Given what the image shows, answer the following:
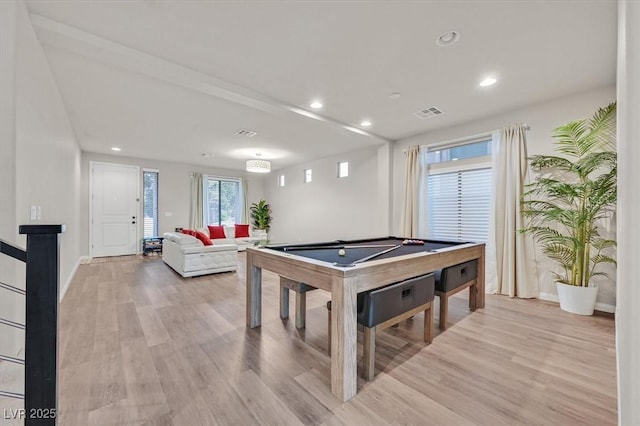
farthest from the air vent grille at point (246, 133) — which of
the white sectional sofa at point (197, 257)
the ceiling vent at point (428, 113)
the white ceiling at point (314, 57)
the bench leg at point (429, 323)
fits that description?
the bench leg at point (429, 323)

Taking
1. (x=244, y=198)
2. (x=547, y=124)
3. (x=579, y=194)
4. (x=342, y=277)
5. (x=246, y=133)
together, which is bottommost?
(x=342, y=277)

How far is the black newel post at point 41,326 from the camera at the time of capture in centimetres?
89

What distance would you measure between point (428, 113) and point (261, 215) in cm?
648

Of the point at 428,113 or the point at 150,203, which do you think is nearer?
the point at 428,113

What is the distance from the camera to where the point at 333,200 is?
693cm

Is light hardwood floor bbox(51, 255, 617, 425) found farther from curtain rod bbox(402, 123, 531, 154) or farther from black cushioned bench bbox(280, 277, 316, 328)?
curtain rod bbox(402, 123, 531, 154)

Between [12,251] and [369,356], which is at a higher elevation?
[12,251]

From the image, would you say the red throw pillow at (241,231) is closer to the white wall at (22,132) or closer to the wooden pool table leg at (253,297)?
the white wall at (22,132)

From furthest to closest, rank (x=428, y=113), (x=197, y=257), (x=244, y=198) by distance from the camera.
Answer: (x=244, y=198) < (x=197, y=257) < (x=428, y=113)

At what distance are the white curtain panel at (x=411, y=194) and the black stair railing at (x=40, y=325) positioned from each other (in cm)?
484

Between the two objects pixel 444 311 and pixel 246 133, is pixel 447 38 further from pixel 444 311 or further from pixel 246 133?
pixel 246 133

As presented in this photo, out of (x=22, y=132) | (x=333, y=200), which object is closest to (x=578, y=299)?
(x=333, y=200)

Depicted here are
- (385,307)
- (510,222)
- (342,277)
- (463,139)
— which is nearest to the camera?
(342,277)

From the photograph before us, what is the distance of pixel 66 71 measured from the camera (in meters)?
2.87
